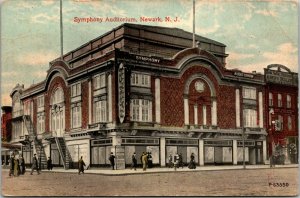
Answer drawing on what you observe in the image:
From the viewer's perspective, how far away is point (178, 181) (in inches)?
736

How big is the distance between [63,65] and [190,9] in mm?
4631

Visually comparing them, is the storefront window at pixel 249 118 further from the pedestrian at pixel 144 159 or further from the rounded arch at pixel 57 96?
the rounded arch at pixel 57 96

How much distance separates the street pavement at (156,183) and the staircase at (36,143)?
0.90 metres

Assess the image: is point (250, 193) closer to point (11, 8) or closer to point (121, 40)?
point (121, 40)

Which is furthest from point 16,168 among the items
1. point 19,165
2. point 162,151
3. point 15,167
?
point 162,151

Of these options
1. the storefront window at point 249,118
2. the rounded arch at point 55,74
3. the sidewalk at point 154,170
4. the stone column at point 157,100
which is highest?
the rounded arch at point 55,74

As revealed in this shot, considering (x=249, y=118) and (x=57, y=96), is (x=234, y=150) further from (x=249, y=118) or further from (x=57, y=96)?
(x=57, y=96)

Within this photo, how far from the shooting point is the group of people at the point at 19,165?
1978 centimetres

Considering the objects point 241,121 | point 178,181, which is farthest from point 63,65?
point 241,121

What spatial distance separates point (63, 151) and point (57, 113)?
4.50 ft

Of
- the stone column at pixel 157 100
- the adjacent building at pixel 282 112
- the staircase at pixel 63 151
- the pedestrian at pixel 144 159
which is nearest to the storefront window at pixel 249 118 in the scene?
the adjacent building at pixel 282 112

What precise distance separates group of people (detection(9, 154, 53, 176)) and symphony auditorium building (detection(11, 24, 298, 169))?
1.28ft

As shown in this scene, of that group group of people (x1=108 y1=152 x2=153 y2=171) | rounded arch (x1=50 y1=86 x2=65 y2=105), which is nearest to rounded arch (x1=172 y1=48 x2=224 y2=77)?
group of people (x1=108 y1=152 x2=153 y2=171)

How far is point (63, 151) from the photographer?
2188 centimetres
